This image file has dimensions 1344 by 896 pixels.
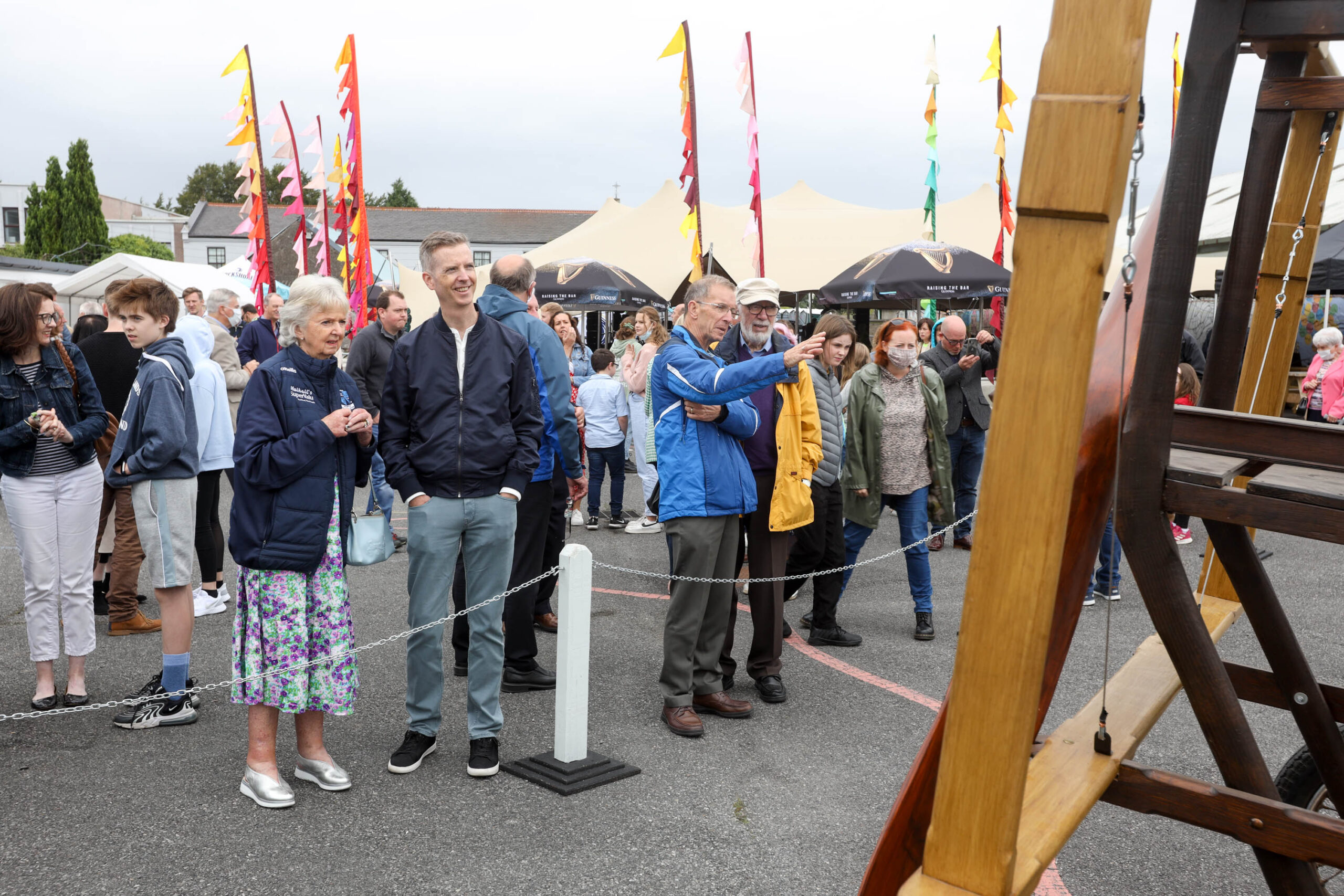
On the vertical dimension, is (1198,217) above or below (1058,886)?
above

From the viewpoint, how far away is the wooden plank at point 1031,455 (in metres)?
1.32

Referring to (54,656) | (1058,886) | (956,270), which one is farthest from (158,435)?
(956,270)

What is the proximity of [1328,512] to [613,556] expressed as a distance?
24.6 feet

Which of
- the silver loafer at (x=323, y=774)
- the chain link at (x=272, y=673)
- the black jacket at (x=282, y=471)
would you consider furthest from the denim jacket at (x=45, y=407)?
the silver loafer at (x=323, y=774)

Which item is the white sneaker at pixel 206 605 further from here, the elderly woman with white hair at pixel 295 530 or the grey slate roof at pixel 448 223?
the grey slate roof at pixel 448 223

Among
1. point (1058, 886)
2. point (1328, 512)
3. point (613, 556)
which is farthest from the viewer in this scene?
point (613, 556)

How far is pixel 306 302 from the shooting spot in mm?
3893

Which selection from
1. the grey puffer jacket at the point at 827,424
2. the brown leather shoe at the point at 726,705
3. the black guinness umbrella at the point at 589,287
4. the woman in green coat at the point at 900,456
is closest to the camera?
the brown leather shoe at the point at 726,705

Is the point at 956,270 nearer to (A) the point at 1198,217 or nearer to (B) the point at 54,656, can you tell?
(B) the point at 54,656

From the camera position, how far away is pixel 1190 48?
1.67 meters

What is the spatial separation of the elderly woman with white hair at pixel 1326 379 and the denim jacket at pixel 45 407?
11208 millimetres

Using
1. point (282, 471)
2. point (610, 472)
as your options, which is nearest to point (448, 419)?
point (282, 471)

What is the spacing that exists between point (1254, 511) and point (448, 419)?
3119 millimetres

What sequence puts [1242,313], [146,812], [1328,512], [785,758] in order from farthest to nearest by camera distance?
1. [785,758]
2. [146,812]
3. [1242,313]
4. [1328,512]
